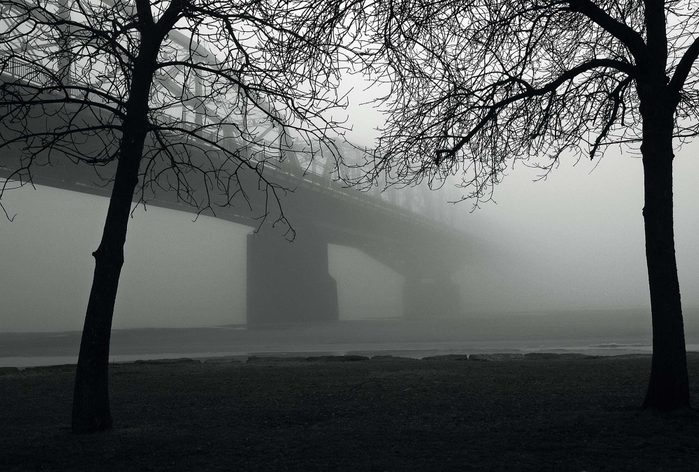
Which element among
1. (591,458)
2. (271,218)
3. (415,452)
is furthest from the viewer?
(271,218)

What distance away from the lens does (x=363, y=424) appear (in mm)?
6668

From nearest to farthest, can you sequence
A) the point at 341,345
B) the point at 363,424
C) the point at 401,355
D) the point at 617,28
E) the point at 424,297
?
the point at 363,424 < the point at 617,28 < the point at 401,355 < the point at 341,345 < the point at 424,297

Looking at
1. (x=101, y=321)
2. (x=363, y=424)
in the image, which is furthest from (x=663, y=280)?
(x=101, y=321)

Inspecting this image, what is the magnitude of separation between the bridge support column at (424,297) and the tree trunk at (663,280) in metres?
76.4

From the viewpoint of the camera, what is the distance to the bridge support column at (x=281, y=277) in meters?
54.9

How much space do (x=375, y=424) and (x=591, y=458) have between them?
7.31 feet

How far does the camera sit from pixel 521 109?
8.62 metres

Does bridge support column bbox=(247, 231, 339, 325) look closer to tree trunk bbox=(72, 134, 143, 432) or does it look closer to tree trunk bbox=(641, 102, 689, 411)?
tree trunk bbox=(72, 134, 143, 432)

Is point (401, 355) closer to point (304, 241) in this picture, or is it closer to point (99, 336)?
point (99, 336)

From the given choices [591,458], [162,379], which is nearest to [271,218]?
[162,379]

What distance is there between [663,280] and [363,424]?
3.16m

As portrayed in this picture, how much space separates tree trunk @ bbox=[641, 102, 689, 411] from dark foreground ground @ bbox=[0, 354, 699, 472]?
0.31 meters

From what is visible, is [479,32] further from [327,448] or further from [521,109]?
[327,448]

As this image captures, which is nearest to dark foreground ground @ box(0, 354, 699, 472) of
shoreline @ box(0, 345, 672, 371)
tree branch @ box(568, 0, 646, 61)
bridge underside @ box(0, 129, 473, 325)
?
tree branch @ box(568, 0, 646, 61)
